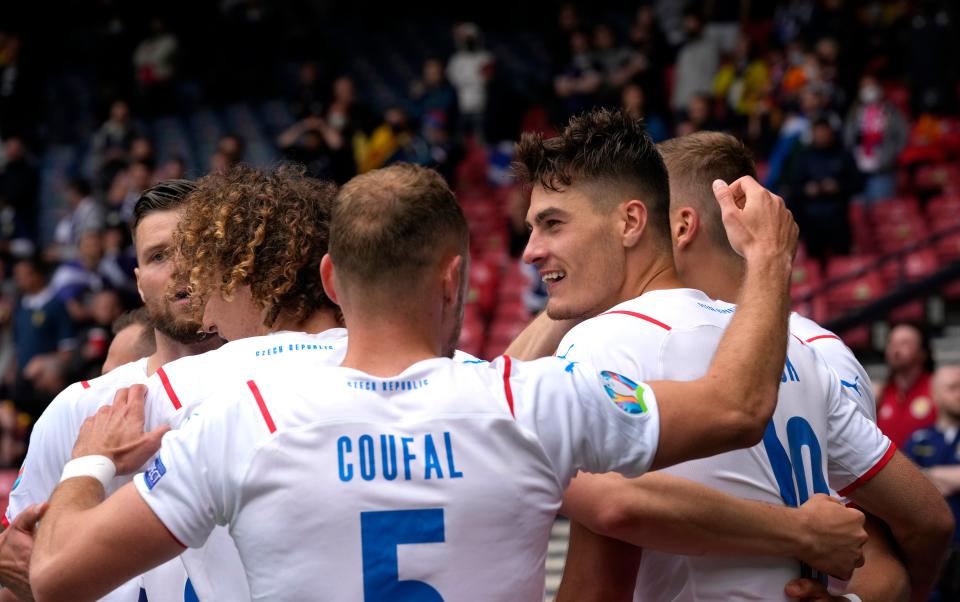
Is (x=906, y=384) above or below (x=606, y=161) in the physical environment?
below

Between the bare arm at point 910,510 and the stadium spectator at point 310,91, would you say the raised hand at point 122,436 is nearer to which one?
the bare arm at point 910,510

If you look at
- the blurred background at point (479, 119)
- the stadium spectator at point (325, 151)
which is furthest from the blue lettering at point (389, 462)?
the stadium spectator at point (325, 151)

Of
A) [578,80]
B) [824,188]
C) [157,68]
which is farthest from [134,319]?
[157,68]

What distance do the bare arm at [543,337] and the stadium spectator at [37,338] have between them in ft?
26.6

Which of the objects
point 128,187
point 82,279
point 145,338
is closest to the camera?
point 145,338

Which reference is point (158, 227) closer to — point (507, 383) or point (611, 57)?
point (507, 383)

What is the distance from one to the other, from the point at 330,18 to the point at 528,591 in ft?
63.5

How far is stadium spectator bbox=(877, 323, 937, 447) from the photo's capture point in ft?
26.5

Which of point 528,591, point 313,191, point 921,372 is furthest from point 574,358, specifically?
point 921,372

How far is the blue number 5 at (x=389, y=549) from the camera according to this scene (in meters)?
2.40

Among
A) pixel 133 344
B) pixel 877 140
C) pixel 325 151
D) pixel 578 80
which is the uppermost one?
pixel 578 80

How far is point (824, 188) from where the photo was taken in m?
11.9

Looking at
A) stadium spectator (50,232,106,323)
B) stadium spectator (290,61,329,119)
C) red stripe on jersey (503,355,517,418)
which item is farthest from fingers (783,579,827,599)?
stadium spectator (290,61,329,119)

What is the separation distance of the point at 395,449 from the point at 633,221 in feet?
3.60
